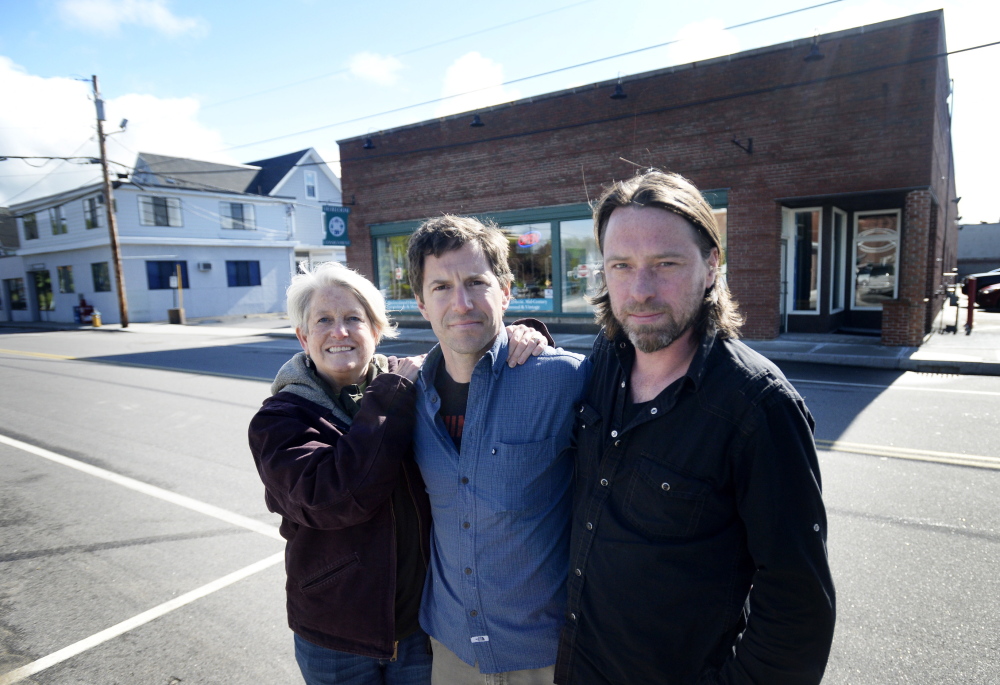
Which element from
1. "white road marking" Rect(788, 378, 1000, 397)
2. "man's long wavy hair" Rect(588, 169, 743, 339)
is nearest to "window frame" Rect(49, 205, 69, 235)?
"white road marking" Rect(788, 378, 1000, 397)

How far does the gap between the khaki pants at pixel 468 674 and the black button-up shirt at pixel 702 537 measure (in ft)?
0.42

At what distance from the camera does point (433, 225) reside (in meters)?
1.99

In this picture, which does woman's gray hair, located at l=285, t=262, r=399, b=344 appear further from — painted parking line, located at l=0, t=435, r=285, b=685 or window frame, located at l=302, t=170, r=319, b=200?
window frame, located at l=302, t=170, r=319, b=200

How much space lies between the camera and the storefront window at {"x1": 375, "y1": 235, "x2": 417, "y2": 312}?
69.2 ft

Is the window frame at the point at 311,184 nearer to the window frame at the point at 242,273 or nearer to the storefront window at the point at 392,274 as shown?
the window frame at the point at 242,273

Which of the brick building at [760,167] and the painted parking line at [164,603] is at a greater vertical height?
the brick building at [760,167]

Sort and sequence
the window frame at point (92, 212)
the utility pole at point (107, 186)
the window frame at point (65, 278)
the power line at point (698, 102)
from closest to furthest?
1. the power line at point (698, 102)
2. the utility pole at point (107, 186)
3. the window frame at point (92, 212)
4. the window frame at point (65, 278)

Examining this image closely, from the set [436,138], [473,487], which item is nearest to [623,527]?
[473,487]

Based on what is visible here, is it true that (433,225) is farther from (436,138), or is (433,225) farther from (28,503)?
(436,138)

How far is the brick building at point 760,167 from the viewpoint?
12430 millimetres

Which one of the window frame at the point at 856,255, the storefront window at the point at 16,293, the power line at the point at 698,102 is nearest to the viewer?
the power line at the point at 698,102

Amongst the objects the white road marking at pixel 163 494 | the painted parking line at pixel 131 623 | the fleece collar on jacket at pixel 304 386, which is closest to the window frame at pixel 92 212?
the white road marking at pixel 163 494

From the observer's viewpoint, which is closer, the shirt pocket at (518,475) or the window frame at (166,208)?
the shirt pocket at (518,475)

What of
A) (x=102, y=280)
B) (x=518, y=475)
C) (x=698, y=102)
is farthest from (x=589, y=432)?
(x=102, y=280)
